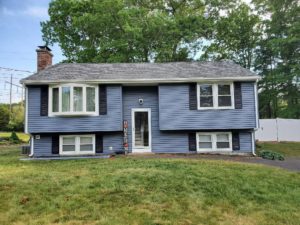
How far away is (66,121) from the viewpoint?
13.5 m

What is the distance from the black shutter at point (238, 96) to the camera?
1395 cm

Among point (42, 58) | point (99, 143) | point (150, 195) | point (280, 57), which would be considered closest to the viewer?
point (150, 195)

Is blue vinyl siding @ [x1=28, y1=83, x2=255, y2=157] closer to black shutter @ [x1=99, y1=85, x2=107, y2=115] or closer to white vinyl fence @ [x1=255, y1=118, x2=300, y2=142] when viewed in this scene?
black shutter @ [x1=99, y1=85, x2=107, y2=115]

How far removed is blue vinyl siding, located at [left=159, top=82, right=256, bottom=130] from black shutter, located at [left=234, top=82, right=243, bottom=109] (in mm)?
160

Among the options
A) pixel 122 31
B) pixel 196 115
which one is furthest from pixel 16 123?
pixel 196 115

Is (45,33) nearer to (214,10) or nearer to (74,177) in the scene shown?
(214,10)

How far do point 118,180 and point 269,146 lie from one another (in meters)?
13.6

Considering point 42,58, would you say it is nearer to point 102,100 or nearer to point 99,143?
point 102,100

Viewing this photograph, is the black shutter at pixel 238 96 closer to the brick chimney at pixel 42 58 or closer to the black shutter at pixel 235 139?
the black shutter at pixel 235 139

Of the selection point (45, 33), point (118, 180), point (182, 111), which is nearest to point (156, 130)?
point (182, 111)

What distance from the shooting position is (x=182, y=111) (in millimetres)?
13922

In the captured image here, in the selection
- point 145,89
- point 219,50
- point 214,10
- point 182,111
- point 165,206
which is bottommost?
point 165,206

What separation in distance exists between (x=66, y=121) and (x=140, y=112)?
380 cm

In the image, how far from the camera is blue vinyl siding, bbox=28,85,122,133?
13430 millimetres
